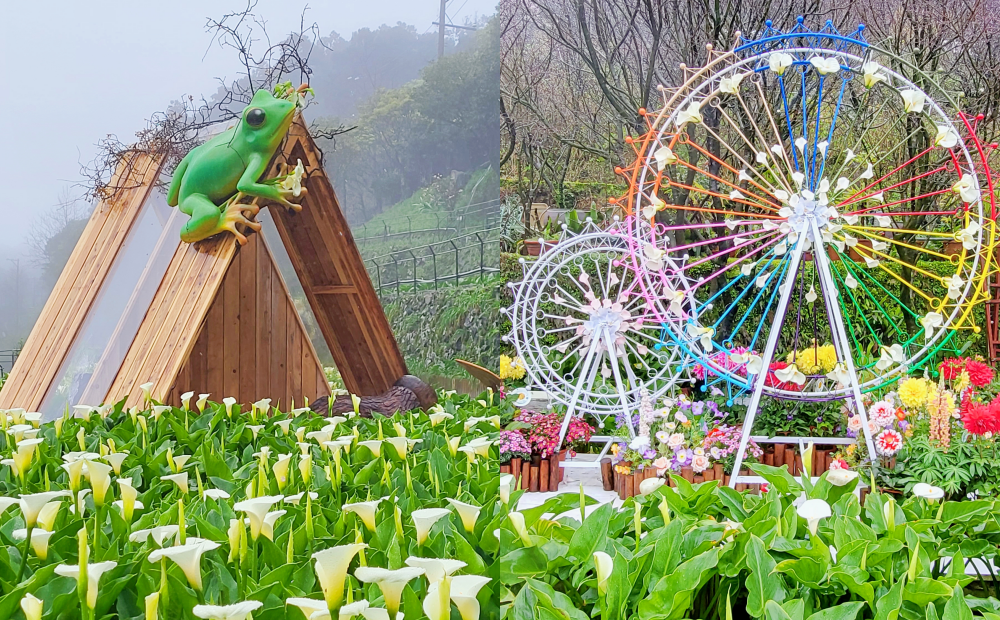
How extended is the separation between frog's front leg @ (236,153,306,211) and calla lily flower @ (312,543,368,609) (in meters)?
3.21

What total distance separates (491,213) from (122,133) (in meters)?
2.45

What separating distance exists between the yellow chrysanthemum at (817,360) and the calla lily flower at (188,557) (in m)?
4.43

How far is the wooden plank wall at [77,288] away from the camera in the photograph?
3.83 meters

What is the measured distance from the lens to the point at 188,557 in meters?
1.12

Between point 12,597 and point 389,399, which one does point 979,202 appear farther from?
point 12,597

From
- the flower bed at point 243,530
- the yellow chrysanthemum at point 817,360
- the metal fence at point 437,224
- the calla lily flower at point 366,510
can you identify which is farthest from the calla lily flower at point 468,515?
the yellow chrysanthemum at point 817,360

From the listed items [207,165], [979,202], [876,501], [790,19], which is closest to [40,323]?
[207,165]

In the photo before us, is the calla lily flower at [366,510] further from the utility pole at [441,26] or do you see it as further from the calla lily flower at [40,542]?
the utility pole at [441,26]

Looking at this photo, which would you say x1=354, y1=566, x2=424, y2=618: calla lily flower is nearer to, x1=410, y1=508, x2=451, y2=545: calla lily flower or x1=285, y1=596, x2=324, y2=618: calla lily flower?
x1=285, y1=596, x2=324, y2=618: calla lily flower

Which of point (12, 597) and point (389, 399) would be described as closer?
point (12, 597)

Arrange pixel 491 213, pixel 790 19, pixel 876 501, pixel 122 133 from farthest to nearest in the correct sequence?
pixel 790 19 → pixel 491 213 → pixel 122 133 → pixel 876 501

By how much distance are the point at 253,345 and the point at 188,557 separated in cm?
321

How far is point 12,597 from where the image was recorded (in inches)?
42.9

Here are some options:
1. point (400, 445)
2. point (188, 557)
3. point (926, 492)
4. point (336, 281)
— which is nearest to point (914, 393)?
point (926, 492)
